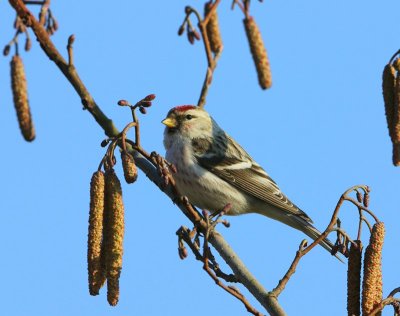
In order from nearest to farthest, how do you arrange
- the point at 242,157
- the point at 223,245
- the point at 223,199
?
1. the point at 223,245
2. the point at 223,199
3. the point at 242,157

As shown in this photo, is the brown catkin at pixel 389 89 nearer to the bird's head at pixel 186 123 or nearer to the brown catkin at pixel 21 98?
the brown catkin at pixel 21 98

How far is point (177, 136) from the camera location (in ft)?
14.6

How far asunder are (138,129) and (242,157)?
2422 mm

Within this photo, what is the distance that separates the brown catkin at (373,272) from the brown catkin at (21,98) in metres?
1.06

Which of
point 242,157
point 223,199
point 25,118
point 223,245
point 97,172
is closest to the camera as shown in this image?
point 25,118

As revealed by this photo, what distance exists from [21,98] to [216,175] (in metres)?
2.39

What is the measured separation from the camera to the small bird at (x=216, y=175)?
4.22 meters

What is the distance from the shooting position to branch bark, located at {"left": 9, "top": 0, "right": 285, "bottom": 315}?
216 centimetres

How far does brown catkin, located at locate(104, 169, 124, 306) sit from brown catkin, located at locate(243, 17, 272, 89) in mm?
543

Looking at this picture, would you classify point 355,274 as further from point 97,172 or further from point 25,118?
point 25,118

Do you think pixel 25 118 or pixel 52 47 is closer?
pixel 25 118

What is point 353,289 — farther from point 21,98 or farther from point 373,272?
point 21,98

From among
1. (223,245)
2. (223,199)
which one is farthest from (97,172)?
(223,199)

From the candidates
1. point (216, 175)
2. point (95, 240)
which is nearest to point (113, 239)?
point (95, 240)
